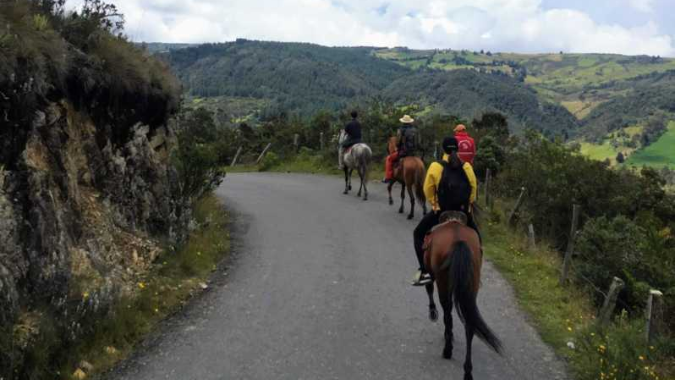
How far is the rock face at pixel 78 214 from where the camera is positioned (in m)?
5.73

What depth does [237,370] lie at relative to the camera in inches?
227

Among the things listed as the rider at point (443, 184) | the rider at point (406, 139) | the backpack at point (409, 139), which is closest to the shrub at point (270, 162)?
the rider at point (406, 139)

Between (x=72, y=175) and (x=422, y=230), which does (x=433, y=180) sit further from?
(x=72, y=175)

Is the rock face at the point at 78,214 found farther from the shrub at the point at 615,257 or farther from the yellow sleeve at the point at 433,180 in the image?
the shrub at the point at 615,257

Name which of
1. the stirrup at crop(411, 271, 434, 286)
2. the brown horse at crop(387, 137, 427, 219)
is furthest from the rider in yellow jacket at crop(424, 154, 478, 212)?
the brown horse at crop(387, 137, 427, 219)

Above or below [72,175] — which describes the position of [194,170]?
below

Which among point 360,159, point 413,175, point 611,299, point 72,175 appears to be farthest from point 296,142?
point 611,299

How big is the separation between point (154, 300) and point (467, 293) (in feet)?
14.5

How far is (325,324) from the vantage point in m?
7.04

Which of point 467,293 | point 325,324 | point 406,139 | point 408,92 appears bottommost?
point 325,324

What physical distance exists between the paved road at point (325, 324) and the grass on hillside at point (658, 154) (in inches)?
3453

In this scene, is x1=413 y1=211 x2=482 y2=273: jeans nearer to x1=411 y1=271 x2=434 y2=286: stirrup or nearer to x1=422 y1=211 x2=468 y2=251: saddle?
x1=411 y1=271 x2=434 y2=286: stirrup

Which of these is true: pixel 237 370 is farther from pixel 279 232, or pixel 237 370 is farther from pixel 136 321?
pixel 279 232

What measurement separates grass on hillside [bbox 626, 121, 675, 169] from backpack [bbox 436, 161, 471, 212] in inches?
3551
